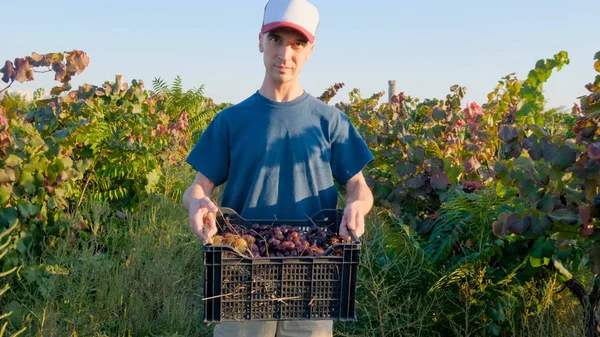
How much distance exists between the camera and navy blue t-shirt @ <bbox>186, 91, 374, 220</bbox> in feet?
8.32

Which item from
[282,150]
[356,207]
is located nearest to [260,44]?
[282,150]

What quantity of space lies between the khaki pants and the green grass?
77cm

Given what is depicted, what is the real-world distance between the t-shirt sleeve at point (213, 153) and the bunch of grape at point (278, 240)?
0.31 m

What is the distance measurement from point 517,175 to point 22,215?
2.82 meters

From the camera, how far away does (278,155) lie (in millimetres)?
2543

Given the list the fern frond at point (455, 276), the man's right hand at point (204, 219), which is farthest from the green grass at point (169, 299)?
the man's right hand at point (204, 219)

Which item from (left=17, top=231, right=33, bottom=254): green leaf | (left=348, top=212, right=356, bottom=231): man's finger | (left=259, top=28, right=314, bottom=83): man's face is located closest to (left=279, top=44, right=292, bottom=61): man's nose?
(left=259, top=28, right=314, bottom=83): man's face

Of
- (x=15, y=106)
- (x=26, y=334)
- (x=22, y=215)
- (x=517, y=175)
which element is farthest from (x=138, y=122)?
(x=517, y=175)

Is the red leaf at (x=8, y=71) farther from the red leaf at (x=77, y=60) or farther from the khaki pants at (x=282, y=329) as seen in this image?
the khaki pants at (x=282, y=329)

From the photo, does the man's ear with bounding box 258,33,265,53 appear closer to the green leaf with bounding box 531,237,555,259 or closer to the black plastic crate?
the black plastic crate

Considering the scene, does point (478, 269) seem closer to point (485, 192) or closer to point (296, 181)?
point (485, 192)

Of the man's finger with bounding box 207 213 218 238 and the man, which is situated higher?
the man

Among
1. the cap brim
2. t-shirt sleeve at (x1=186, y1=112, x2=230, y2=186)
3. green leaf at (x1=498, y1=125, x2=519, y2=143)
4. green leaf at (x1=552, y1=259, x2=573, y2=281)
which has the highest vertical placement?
the cap brim

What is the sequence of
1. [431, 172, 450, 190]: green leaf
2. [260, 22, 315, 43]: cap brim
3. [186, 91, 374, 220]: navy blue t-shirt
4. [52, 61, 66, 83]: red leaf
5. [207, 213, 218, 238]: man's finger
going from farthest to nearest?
[52, 61, 66, 83]: red leaf < [431, 172, 450, 190]: green leaf < [186, 91, 374, 220]: navy blue t-shirt < [260, 22, 315, 43]: cap brim < [207, 213, 218, 238]: man's finger
